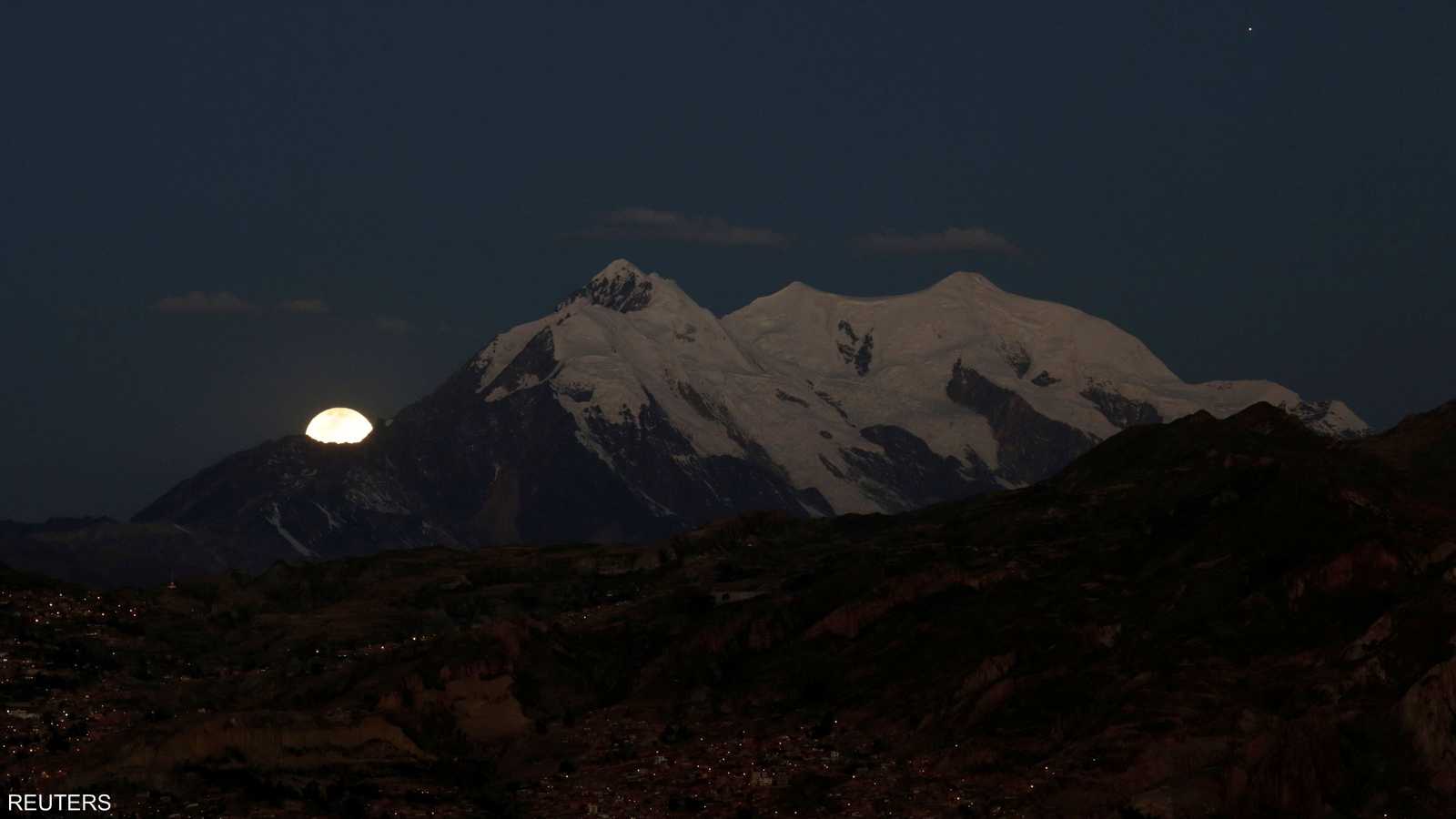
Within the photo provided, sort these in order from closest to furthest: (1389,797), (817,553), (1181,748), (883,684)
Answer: (1389,797), (1181,748), (883,684), (817,553)

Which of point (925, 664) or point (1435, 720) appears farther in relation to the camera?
point (925, 664)

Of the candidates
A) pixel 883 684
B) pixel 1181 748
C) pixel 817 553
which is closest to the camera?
pixel 1181 748

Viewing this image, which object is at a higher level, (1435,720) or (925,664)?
(925,664)

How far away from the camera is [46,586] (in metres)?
142

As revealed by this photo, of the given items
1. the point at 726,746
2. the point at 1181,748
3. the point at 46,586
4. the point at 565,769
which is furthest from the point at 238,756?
the point at 46,586

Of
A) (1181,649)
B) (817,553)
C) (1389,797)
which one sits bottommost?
(1389,797)

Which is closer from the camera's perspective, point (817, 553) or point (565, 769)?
point (565, 769)

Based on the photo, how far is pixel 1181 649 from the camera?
9719 centimetres

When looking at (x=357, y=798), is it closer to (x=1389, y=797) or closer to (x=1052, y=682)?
(x=1052, y=682)

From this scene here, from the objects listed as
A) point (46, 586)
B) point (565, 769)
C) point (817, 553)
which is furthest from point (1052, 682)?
point (46, 586)

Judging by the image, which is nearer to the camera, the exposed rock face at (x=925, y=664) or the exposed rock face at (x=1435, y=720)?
the exposed rock face at (x=1435, y=720)

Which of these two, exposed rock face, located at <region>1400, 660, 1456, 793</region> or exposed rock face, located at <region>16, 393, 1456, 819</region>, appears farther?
exposed rock face, located at <region>16, 393, 1456, 819</region>

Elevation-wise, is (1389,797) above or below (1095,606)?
below

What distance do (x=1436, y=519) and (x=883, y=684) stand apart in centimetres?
2582
